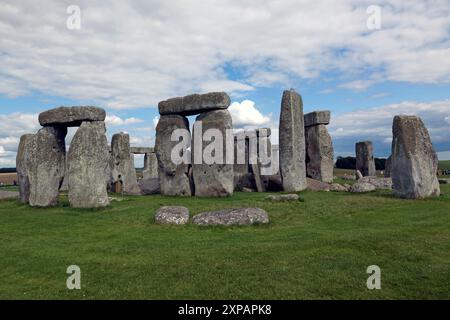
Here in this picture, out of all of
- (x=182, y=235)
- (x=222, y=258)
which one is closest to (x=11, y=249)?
(x=182, y=235)

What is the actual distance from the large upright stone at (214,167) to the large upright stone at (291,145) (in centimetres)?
301

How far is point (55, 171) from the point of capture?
16.1 m

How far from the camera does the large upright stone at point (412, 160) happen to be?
582 inches

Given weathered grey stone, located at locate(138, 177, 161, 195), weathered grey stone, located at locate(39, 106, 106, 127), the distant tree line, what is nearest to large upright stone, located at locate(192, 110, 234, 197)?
weathered grey stone, located at locate(138, 177, 161, 195)

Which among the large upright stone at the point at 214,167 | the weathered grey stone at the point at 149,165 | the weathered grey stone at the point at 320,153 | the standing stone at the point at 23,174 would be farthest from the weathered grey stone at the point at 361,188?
the weathered grey stone at the point at 149,165

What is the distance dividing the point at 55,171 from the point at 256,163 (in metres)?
10.6

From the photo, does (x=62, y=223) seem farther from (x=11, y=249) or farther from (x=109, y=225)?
(x=11, y=249)

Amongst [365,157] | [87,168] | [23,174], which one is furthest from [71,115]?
[365,157]

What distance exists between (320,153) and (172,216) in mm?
15159

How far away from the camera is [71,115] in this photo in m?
15.2

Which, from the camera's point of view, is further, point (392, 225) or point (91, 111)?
point (91, 111)

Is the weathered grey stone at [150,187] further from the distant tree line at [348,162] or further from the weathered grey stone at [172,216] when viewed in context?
the distant tree line at [348,162]

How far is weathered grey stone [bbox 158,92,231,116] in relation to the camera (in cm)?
1827
